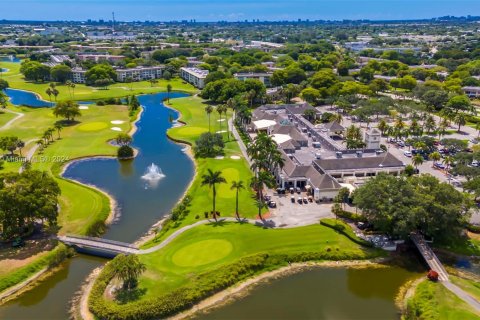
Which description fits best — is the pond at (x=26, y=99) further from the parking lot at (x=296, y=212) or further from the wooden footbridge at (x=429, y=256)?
the wooden footbridge at (x=429, y=256)

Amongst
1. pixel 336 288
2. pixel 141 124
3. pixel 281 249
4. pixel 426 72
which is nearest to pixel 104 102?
pixel 141 124

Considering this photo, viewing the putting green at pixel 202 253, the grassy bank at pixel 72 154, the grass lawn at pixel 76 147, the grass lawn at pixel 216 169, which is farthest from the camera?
the grass lawn at pixel 216 169

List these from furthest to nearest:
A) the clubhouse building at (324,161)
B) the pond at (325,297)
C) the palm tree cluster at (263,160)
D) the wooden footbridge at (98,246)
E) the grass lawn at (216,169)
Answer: the clubhouse building at (324,161)
the grass lawn at (216,169)
the palm tree cluster at (263,160)
the wooden footbridge at (98,246)
the pond at (325,297)

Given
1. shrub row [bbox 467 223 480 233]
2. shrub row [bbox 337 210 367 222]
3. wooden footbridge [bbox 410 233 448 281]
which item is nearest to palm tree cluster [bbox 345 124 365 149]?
shrub row [bbox 337 210 367 222]

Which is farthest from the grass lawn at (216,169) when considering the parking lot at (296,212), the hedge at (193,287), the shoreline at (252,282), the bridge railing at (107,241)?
the shoreline at (252,282)

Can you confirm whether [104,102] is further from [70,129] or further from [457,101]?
[457,101]

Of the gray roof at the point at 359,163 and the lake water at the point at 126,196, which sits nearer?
the lake water at the point at 126,196
